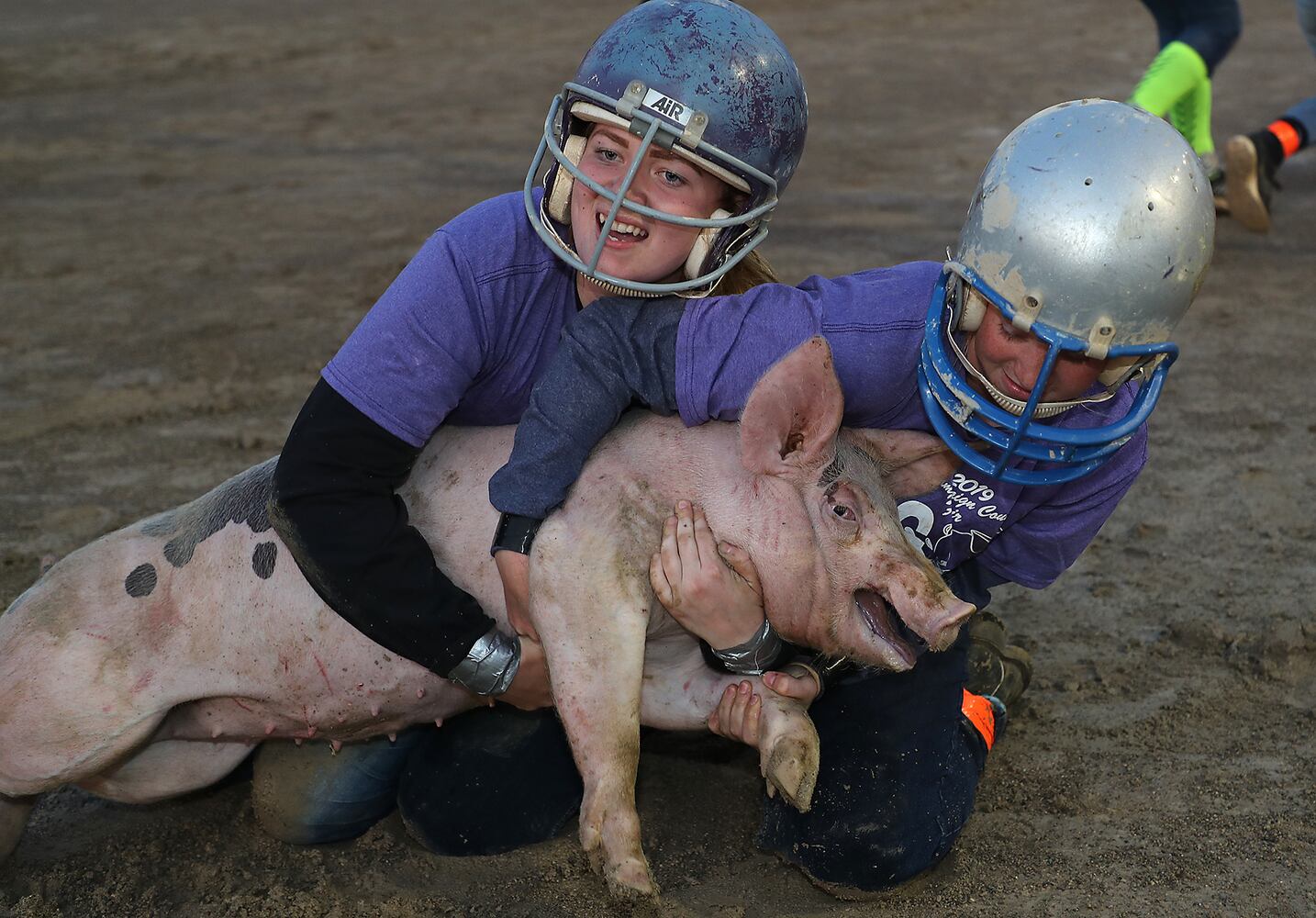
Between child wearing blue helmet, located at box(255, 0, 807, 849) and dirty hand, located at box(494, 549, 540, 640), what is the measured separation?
0.06m

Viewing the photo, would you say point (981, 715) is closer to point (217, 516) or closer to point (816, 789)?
point (816, 789)

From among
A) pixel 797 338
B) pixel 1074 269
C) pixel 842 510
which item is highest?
pixel 1074 269

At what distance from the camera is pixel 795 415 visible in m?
2.55

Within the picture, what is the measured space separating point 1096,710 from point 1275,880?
0.70 m

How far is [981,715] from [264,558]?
1577mm

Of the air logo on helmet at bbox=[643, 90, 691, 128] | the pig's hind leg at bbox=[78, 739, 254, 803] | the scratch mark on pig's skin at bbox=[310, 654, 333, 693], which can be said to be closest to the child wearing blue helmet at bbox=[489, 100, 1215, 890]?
the air logo on helmet at bbox=[643, 90, 691, 128]

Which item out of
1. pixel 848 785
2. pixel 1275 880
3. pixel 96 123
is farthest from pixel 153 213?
pixel 1275 880

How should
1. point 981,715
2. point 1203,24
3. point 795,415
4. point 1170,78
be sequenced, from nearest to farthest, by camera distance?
point 795,415 → point 981,715 → point 1170,78 → point 1203,24

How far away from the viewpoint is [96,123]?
876cm

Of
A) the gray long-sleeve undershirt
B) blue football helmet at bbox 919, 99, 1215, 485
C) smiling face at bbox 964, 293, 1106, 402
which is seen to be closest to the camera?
blue football helmet at bbox 919, 99, 1215, 485

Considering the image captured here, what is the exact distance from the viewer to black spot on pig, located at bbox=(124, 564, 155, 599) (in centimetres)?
284

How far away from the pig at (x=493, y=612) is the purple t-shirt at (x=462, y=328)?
0.68 ft

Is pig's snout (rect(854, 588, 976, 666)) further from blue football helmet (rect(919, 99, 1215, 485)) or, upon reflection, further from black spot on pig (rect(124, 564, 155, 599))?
black spot on pig (rect(124, 564, 155, 599))

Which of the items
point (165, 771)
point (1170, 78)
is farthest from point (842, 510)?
point (1170, 78)
